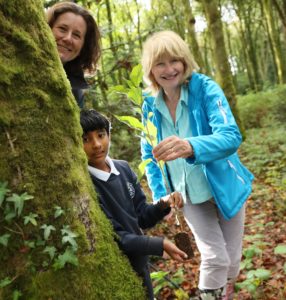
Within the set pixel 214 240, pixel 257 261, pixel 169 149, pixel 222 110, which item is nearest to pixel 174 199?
pixel 169 149

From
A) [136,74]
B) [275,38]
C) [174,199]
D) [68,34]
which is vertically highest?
[275,38]

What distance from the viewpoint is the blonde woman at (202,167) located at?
7.89ft

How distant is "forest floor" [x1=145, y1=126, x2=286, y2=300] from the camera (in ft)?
10.2

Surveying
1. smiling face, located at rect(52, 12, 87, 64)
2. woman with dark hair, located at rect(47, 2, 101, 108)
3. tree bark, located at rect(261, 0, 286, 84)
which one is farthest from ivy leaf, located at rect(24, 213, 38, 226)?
tree bark, located at rect(261, 0, 286, 84)

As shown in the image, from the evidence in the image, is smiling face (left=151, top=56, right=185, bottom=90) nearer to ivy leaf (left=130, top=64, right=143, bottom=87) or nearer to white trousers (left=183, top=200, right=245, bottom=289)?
ivy leaf (left=130, top=64, right=143, bottom=87)

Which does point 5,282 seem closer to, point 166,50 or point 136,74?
point 136,74

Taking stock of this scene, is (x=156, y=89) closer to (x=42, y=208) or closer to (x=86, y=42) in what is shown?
(x=86, y=42)

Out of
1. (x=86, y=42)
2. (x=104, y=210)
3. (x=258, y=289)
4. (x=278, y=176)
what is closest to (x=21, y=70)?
(x=104, y=210)

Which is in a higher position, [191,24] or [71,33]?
[191,24]

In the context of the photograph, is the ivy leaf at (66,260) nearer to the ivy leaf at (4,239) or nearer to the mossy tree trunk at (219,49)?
the ivy leaf at (4,239)

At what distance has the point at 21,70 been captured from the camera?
1.46 metres

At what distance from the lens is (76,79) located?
267 centimetres

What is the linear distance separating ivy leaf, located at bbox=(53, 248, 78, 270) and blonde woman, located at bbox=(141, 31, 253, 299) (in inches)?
44.1

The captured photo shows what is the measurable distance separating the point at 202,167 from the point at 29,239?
4.77 feet
